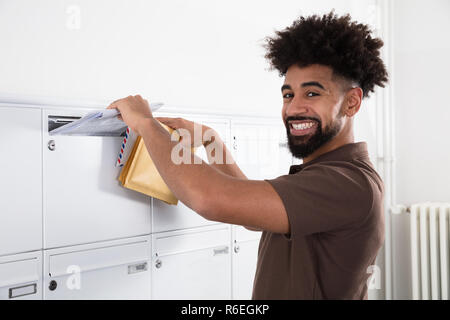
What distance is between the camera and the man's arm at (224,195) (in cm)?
87

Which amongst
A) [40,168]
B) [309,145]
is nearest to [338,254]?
[309,145]

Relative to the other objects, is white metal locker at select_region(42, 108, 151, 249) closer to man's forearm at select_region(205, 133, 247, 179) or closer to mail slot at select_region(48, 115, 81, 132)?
mail slot at select_region(48, 115, 81, 132)

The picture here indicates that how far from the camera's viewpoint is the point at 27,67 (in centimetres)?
169

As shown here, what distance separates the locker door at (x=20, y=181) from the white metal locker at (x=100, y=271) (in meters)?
0.10

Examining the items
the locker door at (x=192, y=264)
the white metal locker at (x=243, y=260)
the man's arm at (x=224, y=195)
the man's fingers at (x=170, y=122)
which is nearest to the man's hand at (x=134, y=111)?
the man's arm at (x=224, y=195)

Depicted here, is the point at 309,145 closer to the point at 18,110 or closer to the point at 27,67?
the point at 18,110

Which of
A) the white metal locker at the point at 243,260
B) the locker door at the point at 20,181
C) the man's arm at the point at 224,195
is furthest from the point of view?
the white metal locker at the point at 243,260

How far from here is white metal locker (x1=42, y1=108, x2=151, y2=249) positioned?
4.78 ft

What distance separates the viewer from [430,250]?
2.54 m

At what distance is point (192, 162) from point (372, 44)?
0.65m

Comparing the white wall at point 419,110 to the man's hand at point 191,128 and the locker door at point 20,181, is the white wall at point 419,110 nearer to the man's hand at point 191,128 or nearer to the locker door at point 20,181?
the man's hand at point 191,128

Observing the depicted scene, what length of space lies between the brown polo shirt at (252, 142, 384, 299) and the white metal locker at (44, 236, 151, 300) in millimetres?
702

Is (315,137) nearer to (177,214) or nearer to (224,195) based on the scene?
(224,195)

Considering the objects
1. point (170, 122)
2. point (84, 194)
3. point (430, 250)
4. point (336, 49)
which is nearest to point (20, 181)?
point (84, 194)
